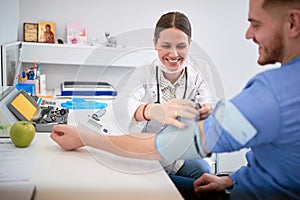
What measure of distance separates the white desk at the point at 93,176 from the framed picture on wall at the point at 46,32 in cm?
143

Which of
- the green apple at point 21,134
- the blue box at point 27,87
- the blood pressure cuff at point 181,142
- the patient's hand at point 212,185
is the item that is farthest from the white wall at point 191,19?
the blood pressure cuff at point 181,142

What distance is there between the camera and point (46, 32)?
89.9 inches

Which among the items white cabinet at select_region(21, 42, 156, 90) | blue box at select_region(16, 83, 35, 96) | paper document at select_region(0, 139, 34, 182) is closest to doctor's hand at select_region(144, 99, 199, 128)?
paper document at select_region(0, 139, 34, 182)

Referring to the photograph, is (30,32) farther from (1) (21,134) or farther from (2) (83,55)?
(1) (21,134)

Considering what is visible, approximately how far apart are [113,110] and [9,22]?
88cm

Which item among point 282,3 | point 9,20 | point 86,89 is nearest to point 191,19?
point 86,89

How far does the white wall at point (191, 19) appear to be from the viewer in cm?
233

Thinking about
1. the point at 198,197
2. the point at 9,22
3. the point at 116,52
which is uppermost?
the point at 9,22

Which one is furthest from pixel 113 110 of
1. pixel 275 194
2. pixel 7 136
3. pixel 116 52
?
pixel 275 194

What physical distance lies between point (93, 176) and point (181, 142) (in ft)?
0.84

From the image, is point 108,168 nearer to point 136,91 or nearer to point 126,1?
point 136,91

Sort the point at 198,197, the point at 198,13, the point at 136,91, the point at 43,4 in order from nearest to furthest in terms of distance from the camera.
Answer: the point at 198,197, the point at 136,91, the point at 43,4, the point at 198,13

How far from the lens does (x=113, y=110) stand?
161 cm

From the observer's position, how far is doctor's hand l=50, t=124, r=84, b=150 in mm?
984
